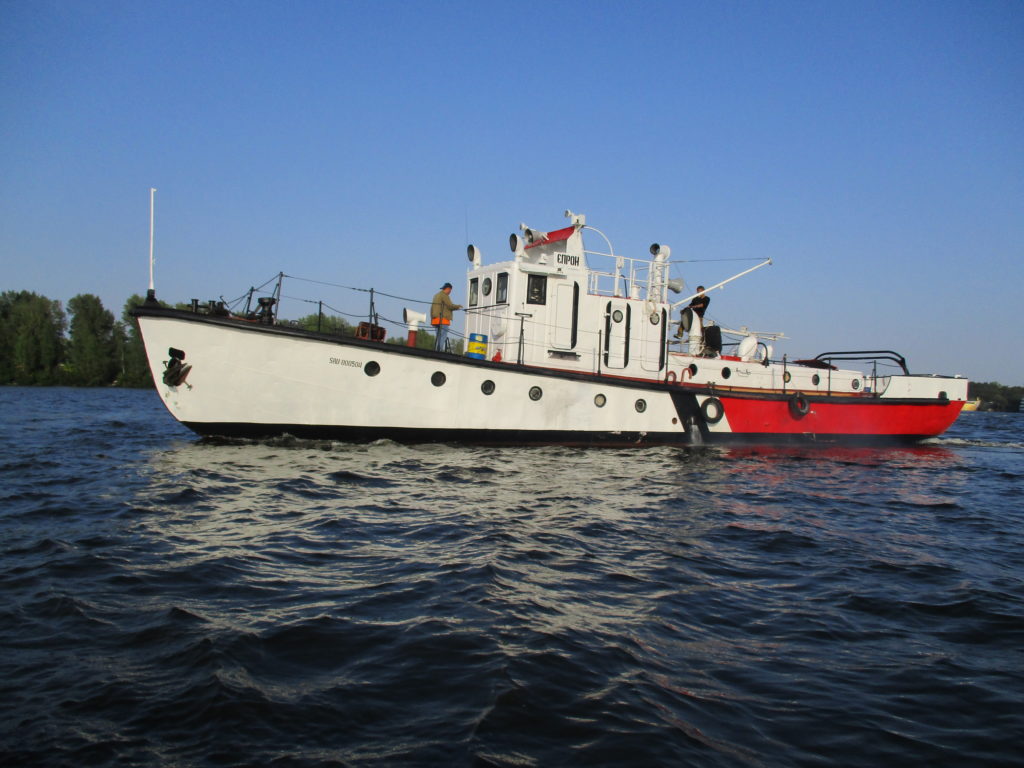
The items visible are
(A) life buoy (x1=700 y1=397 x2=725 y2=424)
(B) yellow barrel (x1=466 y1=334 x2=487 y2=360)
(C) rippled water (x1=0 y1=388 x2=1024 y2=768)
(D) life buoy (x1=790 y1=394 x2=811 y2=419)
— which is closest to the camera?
(C) rippled water (x1=0 y1=388 x2=1024 y2=768)

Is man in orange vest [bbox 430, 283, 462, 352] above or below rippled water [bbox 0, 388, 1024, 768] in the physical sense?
above

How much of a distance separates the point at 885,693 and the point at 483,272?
13953mm

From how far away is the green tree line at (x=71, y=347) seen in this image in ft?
196

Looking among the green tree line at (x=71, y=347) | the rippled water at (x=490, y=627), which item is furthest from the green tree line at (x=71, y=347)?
the rippled water at (x=490, y=627)

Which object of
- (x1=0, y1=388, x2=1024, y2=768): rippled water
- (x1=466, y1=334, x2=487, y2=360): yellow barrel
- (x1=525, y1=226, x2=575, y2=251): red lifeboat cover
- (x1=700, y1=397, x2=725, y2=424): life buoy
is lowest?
(x1=0, y1=388, x2=1024, y2=768): rippled water

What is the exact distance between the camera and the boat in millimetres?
12648

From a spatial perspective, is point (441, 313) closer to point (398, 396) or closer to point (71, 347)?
point (398, 396)

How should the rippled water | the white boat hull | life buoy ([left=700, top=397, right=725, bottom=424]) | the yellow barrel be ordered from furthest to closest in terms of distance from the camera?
life buoy ([left=700, top=397, right=725, bottom=424])
the yellow barrel
the white boat hull
the rippled water

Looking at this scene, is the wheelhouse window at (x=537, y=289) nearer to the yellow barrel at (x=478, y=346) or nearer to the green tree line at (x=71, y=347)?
the yellow barrel at (x=478, y=346)

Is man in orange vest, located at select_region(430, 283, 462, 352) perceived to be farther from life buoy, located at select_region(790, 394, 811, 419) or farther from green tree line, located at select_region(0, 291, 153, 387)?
green tree line, located at select_region(0, 291, 153, 387)

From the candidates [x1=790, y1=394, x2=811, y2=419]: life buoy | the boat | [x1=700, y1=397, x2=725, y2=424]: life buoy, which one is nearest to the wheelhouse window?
the boat

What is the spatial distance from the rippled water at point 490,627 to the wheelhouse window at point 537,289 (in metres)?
6.87

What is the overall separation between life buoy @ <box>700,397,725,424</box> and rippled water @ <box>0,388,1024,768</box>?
6711 mm

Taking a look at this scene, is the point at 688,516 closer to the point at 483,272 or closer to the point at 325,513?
the point at 325,513
